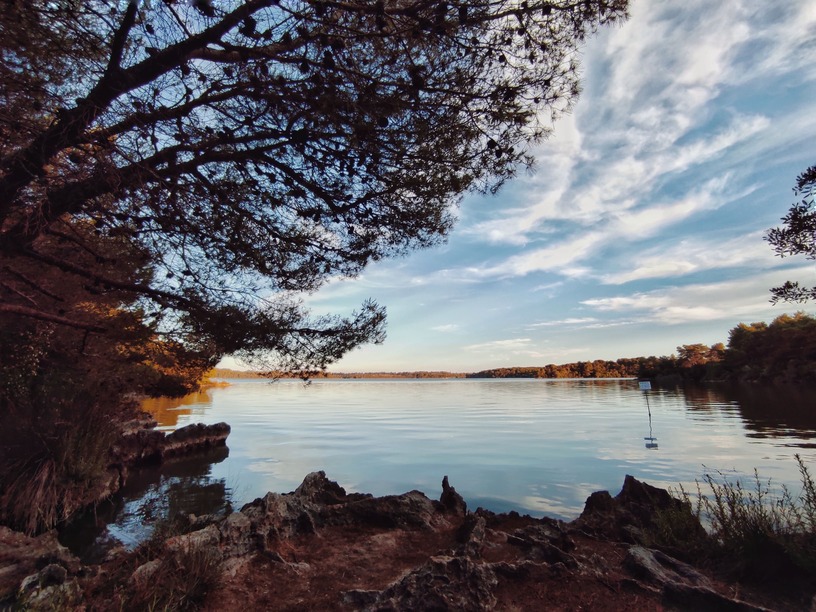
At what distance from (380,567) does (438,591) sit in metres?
1.73

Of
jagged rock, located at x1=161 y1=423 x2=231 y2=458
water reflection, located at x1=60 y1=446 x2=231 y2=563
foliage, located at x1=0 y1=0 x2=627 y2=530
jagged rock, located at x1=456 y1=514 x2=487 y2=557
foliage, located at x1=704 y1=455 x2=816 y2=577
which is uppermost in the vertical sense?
foliage, located at x1=0 y1=0 x2=627 y2=530

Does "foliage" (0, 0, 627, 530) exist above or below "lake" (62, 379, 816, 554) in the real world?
above

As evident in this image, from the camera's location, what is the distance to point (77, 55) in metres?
4.12

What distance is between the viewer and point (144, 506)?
10508 millimetres

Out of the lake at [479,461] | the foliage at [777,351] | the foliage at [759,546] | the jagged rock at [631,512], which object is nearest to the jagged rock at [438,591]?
the foliage at [759,546]

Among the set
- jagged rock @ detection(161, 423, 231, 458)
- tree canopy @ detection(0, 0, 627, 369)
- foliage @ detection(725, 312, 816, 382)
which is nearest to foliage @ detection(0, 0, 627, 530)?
tree canopy @ detection(0, 0, 627, 369)

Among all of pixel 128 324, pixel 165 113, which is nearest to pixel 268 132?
pixel 165 113

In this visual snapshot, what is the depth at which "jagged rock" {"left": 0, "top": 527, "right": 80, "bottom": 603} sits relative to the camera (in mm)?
4879

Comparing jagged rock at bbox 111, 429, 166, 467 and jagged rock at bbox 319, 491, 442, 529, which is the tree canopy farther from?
jagged rock at bbox 111, 429, 166, 467

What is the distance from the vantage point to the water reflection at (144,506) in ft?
26.4

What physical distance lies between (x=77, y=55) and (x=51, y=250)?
421cm

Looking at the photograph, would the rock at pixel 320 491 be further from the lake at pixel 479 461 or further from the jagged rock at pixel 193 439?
the jagged rock at pixel 193 439

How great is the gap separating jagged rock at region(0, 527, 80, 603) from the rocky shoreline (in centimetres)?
2

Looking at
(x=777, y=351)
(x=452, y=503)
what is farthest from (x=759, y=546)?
(x=777, y=351)
